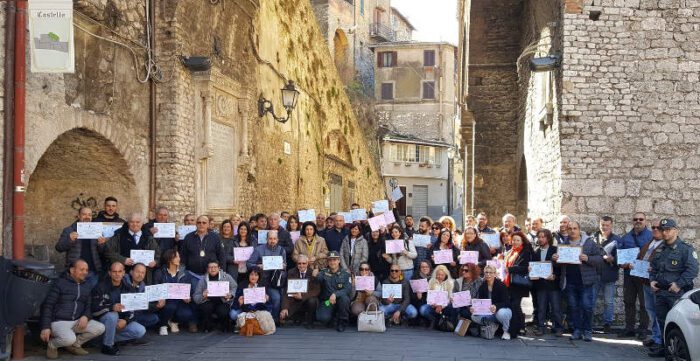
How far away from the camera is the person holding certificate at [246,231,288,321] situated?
11352mm

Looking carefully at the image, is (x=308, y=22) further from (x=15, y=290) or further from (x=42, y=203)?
(x=15, y=290)

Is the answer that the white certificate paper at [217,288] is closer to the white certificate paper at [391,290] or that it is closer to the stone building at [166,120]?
the white certificate paper at [391,290]

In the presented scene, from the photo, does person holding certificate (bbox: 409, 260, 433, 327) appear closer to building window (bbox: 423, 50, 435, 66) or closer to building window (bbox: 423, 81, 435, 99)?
building window (bbox: 423, 81, 435, 99)

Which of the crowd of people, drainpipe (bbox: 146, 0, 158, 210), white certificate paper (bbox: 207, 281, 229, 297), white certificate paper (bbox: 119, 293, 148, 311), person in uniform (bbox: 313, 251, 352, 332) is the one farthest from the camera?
drainpipe (bbox: 146, 0, 158, 210)

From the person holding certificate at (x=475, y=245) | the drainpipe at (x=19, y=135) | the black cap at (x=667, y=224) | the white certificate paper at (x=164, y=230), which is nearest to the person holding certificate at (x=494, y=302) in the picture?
the person holding certificate at (x=475, y=245)

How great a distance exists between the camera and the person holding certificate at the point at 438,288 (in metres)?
11.1

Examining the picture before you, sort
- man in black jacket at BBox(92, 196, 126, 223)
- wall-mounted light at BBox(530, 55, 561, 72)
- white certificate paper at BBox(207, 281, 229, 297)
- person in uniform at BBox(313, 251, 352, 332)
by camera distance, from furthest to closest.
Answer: wall-mounted light at BBox(530, 55, 561, 72), person in uniform at BBox(313, 251, 352, 332), white certificate paper at BBox(207, 281, 229, 297), man in black jacket at BBox(92, 196, 126, 223)

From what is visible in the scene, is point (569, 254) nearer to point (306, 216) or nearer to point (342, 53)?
point (306, 216)

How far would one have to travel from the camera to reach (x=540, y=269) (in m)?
10.8

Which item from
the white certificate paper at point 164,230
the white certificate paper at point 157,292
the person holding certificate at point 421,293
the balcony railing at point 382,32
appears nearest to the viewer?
the white certificate paper at point 157,292

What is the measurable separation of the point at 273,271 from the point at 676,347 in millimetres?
5871

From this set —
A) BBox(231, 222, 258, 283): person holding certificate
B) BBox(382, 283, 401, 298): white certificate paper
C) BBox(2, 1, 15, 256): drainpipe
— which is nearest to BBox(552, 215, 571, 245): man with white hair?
BBox(382, 283, 401, 298): white certificate paper

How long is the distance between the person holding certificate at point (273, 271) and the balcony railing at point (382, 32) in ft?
152

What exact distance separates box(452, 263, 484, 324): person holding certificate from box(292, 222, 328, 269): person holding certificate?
2.19 m
